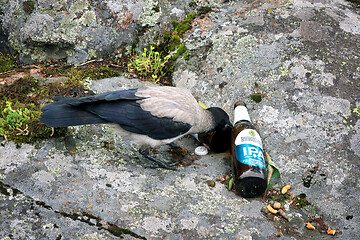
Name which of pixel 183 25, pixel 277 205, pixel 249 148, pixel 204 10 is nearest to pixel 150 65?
pixel 183 25

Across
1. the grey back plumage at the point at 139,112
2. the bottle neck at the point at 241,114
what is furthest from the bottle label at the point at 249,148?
the grey back plumage at the point at 139,112

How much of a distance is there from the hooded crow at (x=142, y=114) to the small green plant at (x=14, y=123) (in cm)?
29

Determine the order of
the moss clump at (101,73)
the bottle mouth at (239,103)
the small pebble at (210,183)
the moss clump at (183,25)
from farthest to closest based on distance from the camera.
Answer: the moss clump at (183,25), the moss clump at (101,73), the bottle mouth at (239,103), the small pebble at (210,183)

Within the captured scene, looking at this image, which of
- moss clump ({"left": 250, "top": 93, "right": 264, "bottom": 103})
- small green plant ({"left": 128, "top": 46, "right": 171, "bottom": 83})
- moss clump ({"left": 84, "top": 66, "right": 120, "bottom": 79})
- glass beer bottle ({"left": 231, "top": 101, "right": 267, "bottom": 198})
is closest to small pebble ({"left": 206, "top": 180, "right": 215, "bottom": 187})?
glass beer bottle ({"left": 231, "top": 101, "right": 267, "bottom": 198})

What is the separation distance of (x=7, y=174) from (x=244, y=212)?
83.0 inches

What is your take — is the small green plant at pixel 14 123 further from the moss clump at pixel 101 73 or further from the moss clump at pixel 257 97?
the moss clump at pixel 257 97

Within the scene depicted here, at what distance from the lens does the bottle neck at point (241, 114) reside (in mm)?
3723

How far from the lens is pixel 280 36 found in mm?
4348

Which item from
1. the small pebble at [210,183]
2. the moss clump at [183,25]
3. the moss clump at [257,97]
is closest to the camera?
the small pebble at [210,183]

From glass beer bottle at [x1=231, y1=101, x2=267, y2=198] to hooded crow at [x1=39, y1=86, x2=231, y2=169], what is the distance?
385mm

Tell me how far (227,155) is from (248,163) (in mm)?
622

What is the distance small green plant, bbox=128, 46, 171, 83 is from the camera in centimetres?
455

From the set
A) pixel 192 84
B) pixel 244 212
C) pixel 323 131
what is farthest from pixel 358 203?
pixel 192 84

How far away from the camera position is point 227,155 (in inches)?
152
